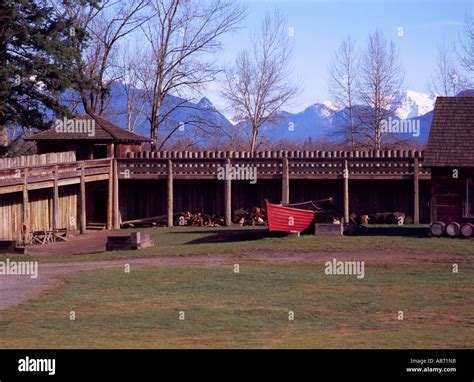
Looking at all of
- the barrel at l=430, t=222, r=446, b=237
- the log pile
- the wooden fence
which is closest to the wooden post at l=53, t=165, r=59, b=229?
the wooden fence

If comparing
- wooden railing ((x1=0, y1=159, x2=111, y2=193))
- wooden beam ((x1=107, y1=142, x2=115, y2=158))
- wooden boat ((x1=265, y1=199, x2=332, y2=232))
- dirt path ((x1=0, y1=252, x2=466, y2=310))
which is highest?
wooden beam ((x1=107, y1=142, x2=115, y2=158))

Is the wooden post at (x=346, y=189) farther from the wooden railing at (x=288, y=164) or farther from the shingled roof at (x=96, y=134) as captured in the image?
the shingled roof at (x=96, y=134)

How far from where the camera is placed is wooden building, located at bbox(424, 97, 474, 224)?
34844 mm

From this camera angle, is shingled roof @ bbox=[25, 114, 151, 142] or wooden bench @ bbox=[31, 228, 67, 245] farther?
shingled roof @ bbox=[25, 114, 151, 142]

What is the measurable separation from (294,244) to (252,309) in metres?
12.0

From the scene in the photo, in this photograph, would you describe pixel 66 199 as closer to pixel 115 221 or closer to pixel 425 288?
pixel 115 221

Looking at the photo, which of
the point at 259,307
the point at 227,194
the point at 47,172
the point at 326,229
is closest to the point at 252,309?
the point at 259,307

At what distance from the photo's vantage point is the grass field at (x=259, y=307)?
1723cm

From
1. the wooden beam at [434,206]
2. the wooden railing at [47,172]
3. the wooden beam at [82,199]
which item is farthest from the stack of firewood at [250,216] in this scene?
the wooden beam at [434,206]

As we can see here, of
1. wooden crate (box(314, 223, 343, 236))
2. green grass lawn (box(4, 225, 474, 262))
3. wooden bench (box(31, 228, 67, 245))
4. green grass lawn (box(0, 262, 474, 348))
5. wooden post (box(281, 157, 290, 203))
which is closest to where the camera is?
green grass lawn (box(0, 262, 474, 348))

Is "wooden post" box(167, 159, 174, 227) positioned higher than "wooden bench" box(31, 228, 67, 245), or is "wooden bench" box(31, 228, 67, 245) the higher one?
"wooden post" box(167, 159, 174, 227)

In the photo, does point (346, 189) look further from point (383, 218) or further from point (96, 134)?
point (96, 134)

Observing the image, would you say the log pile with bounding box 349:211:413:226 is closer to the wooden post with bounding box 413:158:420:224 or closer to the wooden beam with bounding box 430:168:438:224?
the wooden post with bounding box 413:158:420:224

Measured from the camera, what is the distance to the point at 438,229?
34.4 metres
